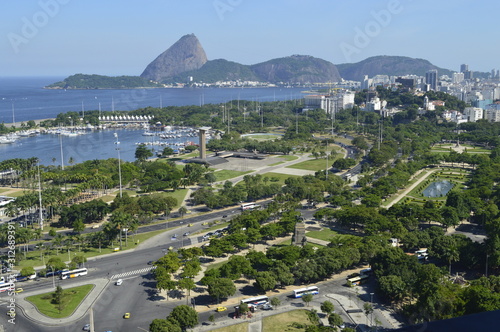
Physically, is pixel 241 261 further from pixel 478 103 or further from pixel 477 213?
pixel 478 103

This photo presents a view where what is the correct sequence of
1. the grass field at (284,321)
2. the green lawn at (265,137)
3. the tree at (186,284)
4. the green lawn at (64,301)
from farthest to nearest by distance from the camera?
the green lawn at (265,137)
the tree at (186,284)
the green lawn at (64,301)
the grass field at (284,321)

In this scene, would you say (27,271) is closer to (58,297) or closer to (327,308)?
(58,297)

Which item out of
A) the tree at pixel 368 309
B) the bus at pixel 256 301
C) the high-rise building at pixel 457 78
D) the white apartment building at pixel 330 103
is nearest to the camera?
the tree at pixel 368 309

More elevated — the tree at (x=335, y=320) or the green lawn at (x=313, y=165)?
the green lawn at (x=313, y=165)

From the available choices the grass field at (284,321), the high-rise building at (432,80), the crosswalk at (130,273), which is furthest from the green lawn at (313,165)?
the high-rise building at (432,80)

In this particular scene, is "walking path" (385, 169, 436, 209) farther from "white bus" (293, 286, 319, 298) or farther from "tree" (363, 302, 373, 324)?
"tree" (363, 302, 373, 324)

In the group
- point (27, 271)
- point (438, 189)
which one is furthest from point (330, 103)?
point (27, 271)

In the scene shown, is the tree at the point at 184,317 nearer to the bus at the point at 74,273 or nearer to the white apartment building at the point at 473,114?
the bus at the point at 74,273
